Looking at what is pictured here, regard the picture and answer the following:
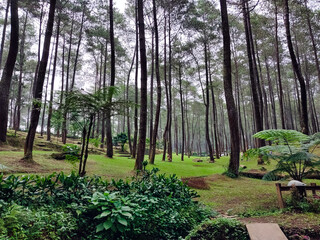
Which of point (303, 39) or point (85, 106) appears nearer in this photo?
point (85, 106)

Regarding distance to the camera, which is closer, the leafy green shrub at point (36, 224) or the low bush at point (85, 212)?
the leafy green shrub at point (36, 224)

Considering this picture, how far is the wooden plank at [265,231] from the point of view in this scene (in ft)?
7.94

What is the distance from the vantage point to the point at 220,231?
2.72m

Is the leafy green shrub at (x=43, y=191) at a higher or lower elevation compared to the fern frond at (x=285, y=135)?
lower

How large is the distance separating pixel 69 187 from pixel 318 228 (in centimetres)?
353

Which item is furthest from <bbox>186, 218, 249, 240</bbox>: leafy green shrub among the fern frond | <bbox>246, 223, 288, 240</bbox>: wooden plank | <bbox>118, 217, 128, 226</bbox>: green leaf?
the fern frond

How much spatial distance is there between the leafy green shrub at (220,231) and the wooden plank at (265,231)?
0.13m

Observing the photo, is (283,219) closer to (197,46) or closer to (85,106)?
(85,106)

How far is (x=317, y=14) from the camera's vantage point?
14047 millimetres

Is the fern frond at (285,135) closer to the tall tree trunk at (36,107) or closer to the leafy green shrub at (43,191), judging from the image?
the leafy green shrub at (43,191)

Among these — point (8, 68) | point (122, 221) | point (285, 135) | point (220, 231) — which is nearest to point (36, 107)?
point (8, 68)

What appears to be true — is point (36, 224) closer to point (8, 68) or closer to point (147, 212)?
point (147, 212)

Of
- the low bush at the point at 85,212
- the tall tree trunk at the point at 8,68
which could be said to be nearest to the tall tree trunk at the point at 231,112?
the low bush at the point at 85,212

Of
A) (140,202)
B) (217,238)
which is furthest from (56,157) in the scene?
(217,238)
